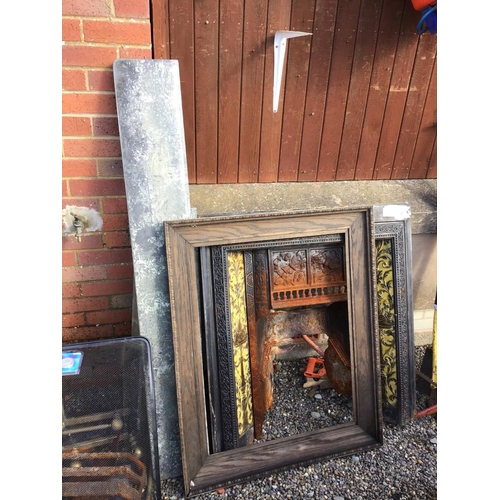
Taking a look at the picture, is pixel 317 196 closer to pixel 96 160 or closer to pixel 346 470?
pixel 96 160

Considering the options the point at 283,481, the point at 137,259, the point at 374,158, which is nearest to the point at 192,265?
the point at 137,259

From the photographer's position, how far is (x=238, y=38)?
5.85 ft

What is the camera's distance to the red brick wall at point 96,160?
150cm

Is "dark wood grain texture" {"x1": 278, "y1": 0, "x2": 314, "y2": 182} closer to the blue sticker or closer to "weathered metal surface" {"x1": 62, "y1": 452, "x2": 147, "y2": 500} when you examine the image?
the blue sticker

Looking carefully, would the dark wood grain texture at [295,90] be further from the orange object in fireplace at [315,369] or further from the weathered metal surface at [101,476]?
the weathered metal surface at [101,476]

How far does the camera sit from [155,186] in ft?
5.04

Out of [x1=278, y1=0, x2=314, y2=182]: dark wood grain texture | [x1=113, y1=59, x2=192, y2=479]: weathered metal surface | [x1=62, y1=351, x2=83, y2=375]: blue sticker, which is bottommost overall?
[x1=62, y1=351, x2=83, y2=375]: blue sticker

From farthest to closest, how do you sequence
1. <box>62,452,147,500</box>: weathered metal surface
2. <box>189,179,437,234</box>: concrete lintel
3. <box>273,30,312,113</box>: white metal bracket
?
<box>189,179,437,234</box>: concrete lintel, <box>273,30,312,113</box>: white metal bracket, <box>62,452,147,500</box>: weathered metal surface

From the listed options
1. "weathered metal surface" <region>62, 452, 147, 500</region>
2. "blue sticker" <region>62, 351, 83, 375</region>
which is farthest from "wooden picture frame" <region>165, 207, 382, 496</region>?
"blue sticker" <region>62, 351, 83, 375</region>

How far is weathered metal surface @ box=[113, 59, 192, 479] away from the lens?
1.50 meters

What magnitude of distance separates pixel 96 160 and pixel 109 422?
3.40 ft

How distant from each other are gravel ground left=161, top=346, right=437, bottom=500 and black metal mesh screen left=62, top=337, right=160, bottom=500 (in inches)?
10.6

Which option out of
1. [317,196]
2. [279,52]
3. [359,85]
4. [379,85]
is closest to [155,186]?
[279,52]

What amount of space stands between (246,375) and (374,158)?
4.62 feet
